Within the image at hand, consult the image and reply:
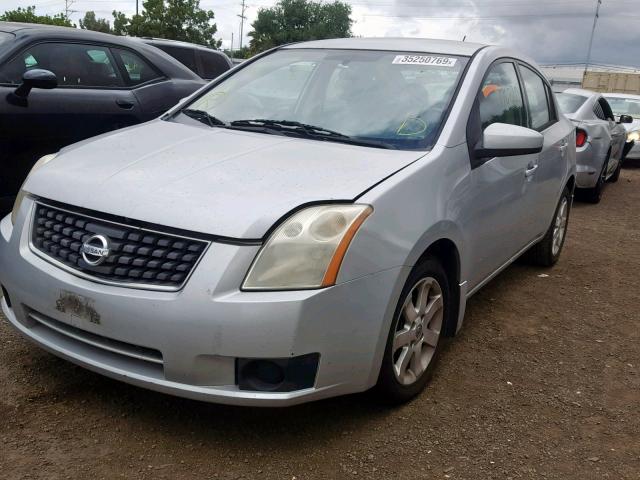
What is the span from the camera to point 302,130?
3.40 meters

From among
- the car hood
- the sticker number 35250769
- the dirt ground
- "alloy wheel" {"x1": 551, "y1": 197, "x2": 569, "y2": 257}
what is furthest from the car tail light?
the car hood

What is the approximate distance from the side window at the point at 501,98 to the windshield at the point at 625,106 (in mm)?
11345

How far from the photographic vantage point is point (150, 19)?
4638 centimetres

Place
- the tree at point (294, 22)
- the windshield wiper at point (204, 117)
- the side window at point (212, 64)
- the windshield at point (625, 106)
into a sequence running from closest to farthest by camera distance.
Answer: the windshield wiper at point (204, 117) < the side window at point (212, 64) < the windshield at point (625, 106) < the tree at point (294, 22)

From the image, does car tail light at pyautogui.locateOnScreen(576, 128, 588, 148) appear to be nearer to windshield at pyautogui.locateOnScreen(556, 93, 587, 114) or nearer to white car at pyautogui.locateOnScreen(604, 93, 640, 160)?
windshield at pyautogui.locateOnScreen(556, 93, 587, 114)

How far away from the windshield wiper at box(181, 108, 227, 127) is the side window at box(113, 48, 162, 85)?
81.3 inches

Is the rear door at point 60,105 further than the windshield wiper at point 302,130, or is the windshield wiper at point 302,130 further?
the rear door at point 60,105

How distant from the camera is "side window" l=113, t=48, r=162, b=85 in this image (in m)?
5.73

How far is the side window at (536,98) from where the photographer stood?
4.55 metres

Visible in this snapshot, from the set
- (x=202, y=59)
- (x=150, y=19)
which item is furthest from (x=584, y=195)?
(x=150, y=19)

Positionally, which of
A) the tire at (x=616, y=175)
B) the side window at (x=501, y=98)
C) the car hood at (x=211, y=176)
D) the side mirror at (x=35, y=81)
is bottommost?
the tire at (x=616, y=175)

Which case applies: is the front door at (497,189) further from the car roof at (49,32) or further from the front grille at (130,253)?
the car roof at (49,32)

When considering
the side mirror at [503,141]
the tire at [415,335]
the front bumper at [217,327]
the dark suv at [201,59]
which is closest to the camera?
the front bumper at [217,327]

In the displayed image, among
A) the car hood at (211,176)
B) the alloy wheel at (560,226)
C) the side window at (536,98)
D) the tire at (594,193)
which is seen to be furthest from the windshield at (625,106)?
the car hood at (211,176)
